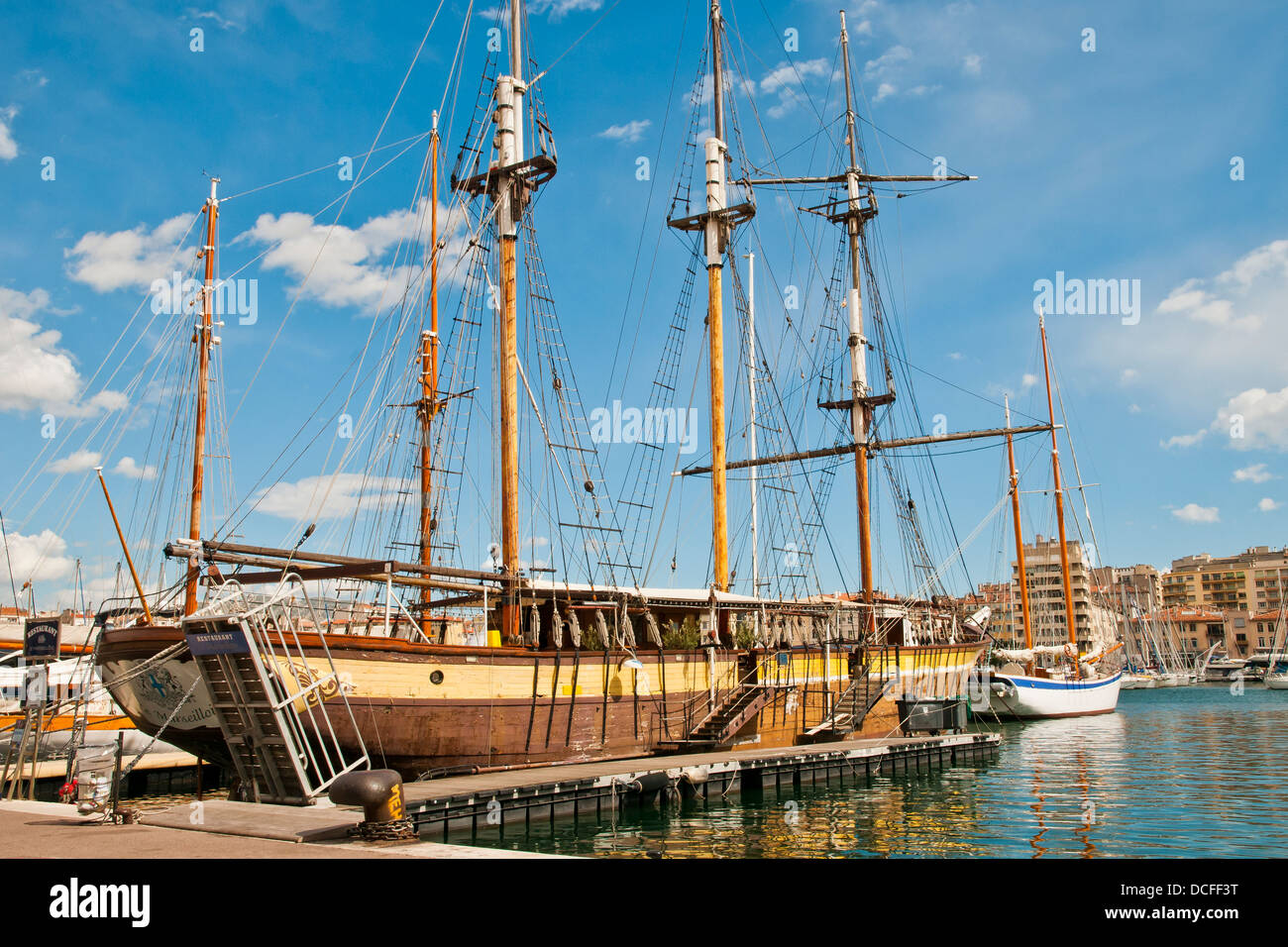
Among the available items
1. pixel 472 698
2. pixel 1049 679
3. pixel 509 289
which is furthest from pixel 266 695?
pixel 1049 679

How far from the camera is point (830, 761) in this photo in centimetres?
2705

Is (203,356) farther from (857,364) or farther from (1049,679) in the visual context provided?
(1049,679)

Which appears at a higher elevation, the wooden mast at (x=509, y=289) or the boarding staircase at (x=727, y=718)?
the wooden mast at (x=509, y=289)

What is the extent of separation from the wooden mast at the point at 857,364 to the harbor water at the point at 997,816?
49.9ft

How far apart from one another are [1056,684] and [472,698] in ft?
145

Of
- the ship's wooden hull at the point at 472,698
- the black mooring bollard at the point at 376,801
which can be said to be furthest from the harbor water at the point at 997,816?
the black mooring bollard at the point at 376,801

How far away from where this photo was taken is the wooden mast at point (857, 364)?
4794 cm

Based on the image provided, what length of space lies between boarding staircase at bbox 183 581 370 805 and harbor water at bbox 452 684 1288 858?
336cm

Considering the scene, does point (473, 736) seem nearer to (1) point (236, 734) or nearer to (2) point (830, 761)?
(1) point (236, 734)

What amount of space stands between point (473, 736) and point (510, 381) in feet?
32.9

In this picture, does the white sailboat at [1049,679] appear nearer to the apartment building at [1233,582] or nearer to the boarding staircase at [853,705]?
the boarding staircase at [853,705]
